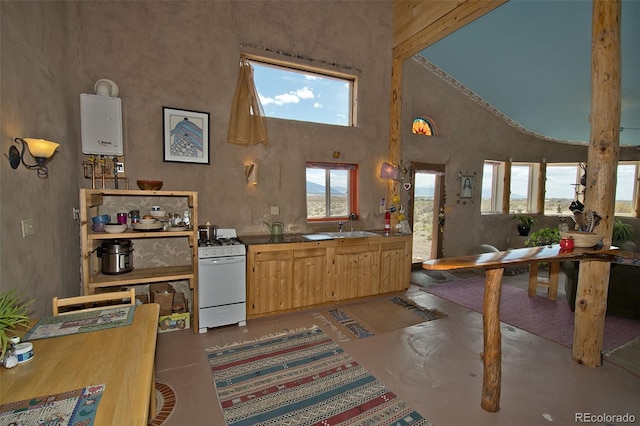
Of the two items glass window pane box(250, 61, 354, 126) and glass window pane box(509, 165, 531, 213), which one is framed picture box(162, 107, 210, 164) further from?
glass window pane box(509, 165, 531, 213)

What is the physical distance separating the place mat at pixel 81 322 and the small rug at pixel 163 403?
814 millimetres

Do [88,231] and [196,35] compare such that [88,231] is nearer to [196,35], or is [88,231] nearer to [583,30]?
[196,35]

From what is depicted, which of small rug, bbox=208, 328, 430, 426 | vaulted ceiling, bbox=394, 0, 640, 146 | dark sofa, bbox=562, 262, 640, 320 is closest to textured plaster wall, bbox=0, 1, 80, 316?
small rug, bbox=208, 328, 430, 426

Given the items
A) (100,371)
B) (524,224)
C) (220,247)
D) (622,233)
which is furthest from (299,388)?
(622,233)

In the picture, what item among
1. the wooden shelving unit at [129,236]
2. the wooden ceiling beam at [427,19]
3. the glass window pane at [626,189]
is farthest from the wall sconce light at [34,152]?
the glass window pane at [626,189]

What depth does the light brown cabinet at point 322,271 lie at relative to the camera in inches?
139

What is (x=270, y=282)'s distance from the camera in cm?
359

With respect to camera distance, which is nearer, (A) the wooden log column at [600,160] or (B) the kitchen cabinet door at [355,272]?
(A) the wooden log column at [600,160]

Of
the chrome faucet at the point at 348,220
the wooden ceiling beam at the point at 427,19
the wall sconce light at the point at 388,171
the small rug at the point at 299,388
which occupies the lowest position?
the small rug at the point at 299,388

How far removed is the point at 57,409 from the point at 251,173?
3183mm

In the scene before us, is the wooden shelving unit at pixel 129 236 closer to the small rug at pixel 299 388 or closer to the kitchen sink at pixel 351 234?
the small rug at pixel 299 388

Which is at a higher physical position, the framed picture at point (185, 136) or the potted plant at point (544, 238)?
the framed picture at point (185, 136)

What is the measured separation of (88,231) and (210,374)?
6.11 feet

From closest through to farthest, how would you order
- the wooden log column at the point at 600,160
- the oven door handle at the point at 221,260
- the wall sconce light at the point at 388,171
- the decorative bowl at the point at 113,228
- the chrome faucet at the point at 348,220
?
1. the wooden log column at the point at 600,160
2. the decorative bowl at the point at 113,228
3. the oven door handle at the point at 221,260
4. the chrome faucet at the point at 348,220
5. the wall sconce light at the point at 388,171
